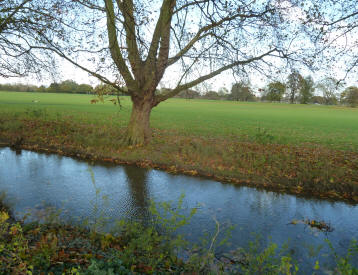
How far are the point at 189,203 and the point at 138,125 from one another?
6798mm

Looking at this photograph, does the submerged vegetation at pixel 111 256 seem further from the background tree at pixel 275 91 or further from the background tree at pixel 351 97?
the background tree at pixel 351 97

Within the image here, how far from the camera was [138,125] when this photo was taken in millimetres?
13531

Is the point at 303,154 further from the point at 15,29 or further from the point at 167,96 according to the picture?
the point at 15,29

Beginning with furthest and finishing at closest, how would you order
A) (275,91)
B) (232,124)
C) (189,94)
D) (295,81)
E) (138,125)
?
1. (232,124)
2. (138,125)
3. (189,94)
4. (295,81)
5. (275,91)

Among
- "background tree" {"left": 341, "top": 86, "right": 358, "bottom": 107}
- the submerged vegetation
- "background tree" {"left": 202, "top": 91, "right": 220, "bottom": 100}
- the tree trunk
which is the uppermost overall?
"background tree" {"left": 341, "top": 86, "right": 358, "bottom": 107}

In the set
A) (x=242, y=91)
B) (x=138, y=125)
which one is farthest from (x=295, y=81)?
(x=138, y=125)

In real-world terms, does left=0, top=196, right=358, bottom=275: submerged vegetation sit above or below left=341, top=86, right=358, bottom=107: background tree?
below

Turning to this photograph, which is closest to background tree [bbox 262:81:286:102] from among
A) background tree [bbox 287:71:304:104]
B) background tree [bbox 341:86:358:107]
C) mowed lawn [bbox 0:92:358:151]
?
background tree [bbox 287:71:304:104]

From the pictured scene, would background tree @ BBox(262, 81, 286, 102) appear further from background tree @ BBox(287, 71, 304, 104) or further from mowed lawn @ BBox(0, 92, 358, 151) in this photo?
mowed lawn @ BBox(0, 92, 358, 151)

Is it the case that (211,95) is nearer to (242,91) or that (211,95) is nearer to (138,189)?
(242,91)

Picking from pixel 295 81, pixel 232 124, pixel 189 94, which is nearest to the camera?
pixel 295 81

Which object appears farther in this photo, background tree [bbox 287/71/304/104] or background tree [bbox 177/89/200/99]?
background tree [bbox 177/89/200/99]

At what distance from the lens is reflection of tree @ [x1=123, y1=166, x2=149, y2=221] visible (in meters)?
7.00

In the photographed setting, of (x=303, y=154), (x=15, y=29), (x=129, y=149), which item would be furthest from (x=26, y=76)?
(x=303, y=154)
